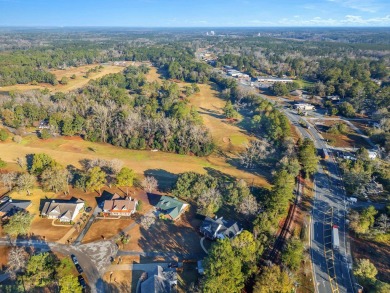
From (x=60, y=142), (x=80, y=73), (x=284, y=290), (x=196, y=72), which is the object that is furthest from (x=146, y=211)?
(x=80, y=73)

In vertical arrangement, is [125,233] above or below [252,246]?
below

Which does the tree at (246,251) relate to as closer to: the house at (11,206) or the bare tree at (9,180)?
the house at (11,206)

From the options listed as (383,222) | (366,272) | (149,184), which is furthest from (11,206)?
(383,222)

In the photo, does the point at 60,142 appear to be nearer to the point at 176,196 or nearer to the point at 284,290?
the point at 176,196

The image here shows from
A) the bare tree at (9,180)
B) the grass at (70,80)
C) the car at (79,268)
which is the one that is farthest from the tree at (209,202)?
the grass at (70,80)

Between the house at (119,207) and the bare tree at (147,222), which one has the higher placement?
the house at (119,207)
